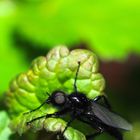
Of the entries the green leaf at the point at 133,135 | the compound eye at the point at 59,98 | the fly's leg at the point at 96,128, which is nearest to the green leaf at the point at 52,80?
the compound eye at the point at 59,98

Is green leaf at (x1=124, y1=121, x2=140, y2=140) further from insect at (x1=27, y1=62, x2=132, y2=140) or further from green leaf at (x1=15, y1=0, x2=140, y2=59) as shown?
green leaf at (x1=15, y1=0, x2=140, y2=59)

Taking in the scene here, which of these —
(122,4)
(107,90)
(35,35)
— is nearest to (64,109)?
(107,90)

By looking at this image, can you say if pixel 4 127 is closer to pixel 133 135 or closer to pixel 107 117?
pixel 107 117

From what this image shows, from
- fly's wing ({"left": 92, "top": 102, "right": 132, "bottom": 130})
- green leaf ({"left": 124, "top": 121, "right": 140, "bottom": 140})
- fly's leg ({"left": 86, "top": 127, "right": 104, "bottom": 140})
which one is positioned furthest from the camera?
green leaf ({"left": 124, "top": 121, "right": 140, "bottom": 140})

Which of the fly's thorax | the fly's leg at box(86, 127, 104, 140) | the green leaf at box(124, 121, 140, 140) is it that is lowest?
the green leaf at box(124, 121, 140, 140)

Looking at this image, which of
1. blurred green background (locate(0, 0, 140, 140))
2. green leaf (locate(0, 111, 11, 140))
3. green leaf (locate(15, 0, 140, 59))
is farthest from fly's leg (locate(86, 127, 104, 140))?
green leaf (locate(15, 0, 140, 59))

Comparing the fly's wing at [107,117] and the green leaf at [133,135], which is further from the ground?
the fly's wing at [107,117]

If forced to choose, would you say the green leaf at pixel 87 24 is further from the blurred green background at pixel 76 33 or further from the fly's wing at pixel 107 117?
the fly's wing at pixel 107 117
